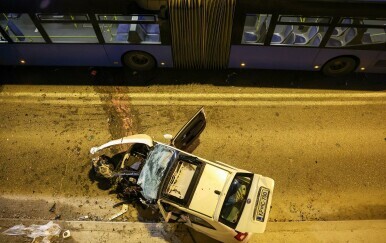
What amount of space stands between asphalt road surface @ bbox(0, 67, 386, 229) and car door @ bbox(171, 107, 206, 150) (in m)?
0.87

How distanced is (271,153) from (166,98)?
3.84m

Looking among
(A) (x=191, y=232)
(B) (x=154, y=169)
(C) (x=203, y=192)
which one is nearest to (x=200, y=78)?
(B) (x=154, y=169)

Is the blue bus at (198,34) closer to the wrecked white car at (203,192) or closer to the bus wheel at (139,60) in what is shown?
the bus wheel at (139,60)

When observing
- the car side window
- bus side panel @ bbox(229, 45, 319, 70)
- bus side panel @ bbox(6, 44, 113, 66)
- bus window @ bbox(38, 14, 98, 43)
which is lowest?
the car side window

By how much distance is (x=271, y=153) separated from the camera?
9.71 meters

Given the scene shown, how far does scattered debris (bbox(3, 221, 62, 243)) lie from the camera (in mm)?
8477

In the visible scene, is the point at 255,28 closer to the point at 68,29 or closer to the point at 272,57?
the point at 272,57

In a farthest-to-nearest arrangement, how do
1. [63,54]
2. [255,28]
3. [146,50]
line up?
[63,54] < [146,50] < [255,28]

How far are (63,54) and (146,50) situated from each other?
2809mm

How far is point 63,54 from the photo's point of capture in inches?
424

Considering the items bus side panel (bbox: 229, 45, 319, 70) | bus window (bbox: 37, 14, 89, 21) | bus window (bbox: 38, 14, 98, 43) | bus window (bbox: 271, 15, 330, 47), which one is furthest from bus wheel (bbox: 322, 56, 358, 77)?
bus window (bbox: 37, 14, 89, 21)

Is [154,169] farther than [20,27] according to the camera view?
No

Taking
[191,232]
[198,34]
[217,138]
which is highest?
[198,34]

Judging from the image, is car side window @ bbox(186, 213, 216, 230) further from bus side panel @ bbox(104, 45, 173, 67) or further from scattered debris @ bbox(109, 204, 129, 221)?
bus side panel @ bbox(104, 45, 173, 67)
